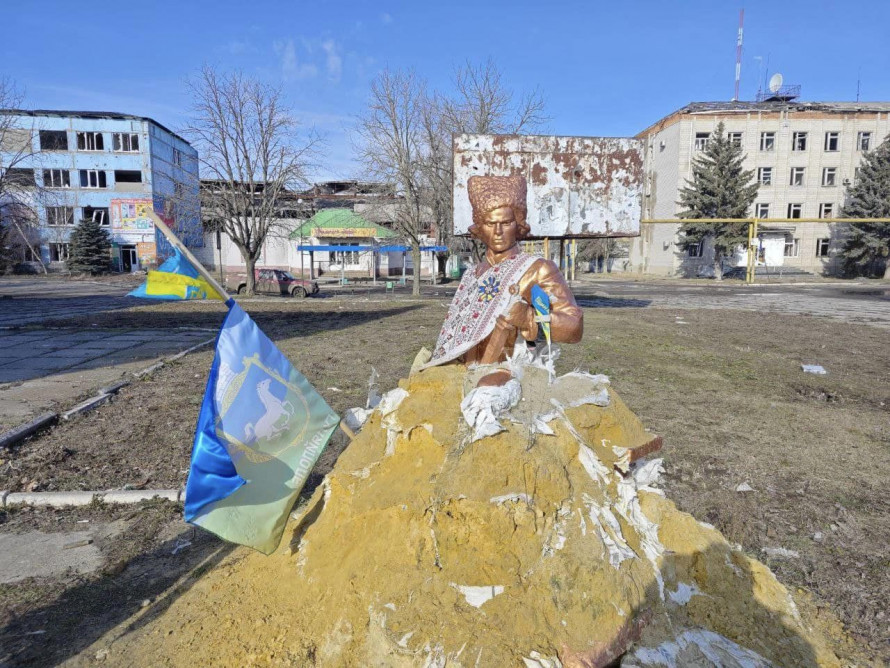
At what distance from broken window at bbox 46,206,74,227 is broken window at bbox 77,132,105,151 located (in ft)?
15.7

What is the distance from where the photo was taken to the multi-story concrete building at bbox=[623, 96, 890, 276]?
39.8 metres

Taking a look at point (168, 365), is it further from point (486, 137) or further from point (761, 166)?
point (761, 166)

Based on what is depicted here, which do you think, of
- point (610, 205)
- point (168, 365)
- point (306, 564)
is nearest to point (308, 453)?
point (306, 564)

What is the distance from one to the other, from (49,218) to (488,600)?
50221mm

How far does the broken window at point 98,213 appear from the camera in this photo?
42.4 meters

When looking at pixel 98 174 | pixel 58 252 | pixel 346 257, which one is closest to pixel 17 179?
pixel 98 174

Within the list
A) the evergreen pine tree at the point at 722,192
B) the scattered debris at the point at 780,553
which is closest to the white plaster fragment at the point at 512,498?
the scattered debris at the point at 780,553

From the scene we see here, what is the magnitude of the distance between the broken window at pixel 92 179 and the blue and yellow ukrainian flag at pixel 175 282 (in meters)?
48.0

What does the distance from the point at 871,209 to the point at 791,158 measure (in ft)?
21.7

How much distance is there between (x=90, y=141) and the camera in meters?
41.7

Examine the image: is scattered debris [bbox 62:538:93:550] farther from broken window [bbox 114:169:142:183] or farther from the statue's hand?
broken window [bbox 114:169:142:183]

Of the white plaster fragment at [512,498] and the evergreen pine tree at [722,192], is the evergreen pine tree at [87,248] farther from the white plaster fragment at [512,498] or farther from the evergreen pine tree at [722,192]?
the white plaster fragment at [512,498]

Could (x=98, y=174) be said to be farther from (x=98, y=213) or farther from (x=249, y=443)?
(x=249, y=443)

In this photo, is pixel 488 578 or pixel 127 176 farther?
pixel 127 176
